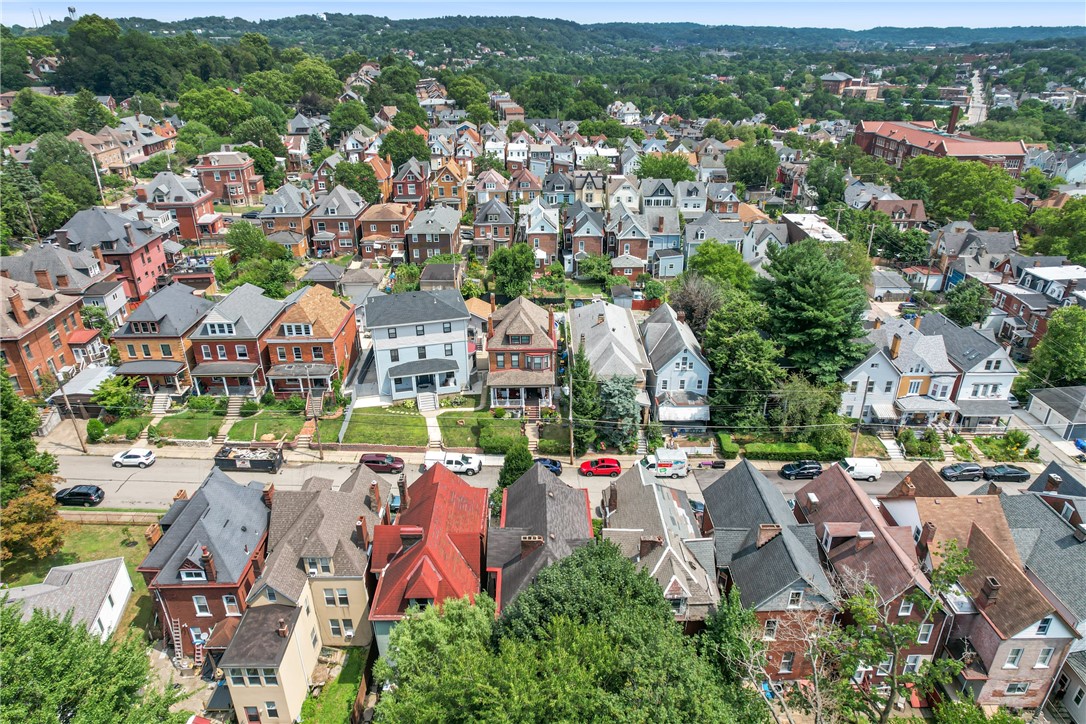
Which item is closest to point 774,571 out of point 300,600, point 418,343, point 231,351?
point 300,600

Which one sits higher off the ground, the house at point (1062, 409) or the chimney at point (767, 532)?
the chimney at point (767, 532)

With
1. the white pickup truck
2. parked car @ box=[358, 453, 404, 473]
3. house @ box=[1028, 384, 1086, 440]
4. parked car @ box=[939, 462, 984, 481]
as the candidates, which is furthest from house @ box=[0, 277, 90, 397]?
house @ box=[1028, 384, 1086, 440]

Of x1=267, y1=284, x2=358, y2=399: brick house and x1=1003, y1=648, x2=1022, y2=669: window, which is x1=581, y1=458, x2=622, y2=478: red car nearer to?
x1=267, y1=284, x2=358, y2=399: brick house

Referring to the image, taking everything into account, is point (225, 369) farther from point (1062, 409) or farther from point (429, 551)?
point (1062, 409)

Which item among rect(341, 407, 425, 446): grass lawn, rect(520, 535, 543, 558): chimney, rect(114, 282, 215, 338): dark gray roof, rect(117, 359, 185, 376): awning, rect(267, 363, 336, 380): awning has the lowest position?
rect(341, 407, 425, 446): grass lawn

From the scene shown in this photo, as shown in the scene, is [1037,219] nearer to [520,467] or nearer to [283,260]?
[520,467]

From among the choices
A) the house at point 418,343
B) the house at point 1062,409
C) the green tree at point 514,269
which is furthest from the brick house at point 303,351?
the house at point 1062,409

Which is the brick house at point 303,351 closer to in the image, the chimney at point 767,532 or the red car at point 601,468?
the red car at point 601,468

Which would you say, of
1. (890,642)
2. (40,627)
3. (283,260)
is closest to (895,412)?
(890,642)
